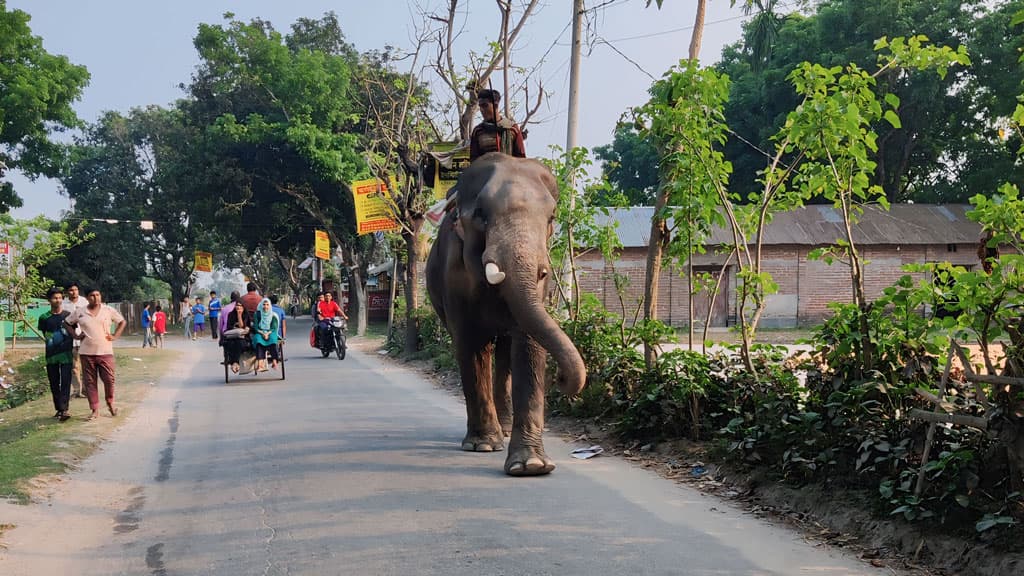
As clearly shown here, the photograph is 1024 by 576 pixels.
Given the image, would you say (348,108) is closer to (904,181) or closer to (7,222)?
(7,222)

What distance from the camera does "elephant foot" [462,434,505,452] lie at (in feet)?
25.7

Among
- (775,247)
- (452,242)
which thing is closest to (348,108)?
(775,247)

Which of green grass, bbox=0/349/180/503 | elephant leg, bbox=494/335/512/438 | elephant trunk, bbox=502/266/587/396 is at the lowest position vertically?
green grass, bbox=0/349/180/503

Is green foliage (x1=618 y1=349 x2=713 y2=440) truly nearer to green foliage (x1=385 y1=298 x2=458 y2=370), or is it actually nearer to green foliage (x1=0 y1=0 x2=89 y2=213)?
green foliage (x1=385 y1=298 x2=458 y2=370)

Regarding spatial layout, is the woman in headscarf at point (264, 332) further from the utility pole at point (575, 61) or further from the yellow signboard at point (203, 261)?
the yellow signboard at point (203, 261)

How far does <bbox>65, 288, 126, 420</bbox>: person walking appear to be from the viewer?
35.5ft

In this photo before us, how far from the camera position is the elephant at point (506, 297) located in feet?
20.8

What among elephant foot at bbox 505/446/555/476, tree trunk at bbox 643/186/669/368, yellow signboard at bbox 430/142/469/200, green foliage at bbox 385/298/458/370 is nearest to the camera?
elephant foot at bbox 505/446/555/476

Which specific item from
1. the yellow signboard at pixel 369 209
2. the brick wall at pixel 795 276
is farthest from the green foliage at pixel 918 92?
the yellow signboard at pixel 369 209

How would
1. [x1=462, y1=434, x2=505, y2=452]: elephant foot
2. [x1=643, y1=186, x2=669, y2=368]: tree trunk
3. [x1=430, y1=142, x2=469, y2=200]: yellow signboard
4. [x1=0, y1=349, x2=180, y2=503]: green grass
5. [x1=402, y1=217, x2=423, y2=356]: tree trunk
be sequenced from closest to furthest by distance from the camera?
[x1=0, y1=349, x2=180, y2=503]: green grass → [x1=462, y1=434, x2=505, y2=452]: elephant foot → [x1=643, y1=186, x2=669, y2=368]: tree trunk → [x1=430, y1=142, x2=469, y2=200]: yellow signboard → [x1=402, y1=217, x2=423, y2=356]: tree trunk

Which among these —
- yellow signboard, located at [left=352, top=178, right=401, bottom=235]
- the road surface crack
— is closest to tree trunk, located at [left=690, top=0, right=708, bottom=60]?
the road surface crack

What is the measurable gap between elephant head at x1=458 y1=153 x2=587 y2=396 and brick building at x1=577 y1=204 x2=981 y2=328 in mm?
23096

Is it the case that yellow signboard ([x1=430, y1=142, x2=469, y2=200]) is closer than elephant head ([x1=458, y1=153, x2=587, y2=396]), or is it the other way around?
elephant head ([x1=458, y1=153, x2=587, y2=396])

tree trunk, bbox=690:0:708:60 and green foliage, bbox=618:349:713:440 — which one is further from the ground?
tree trunk, bbox=690:0:708:60
